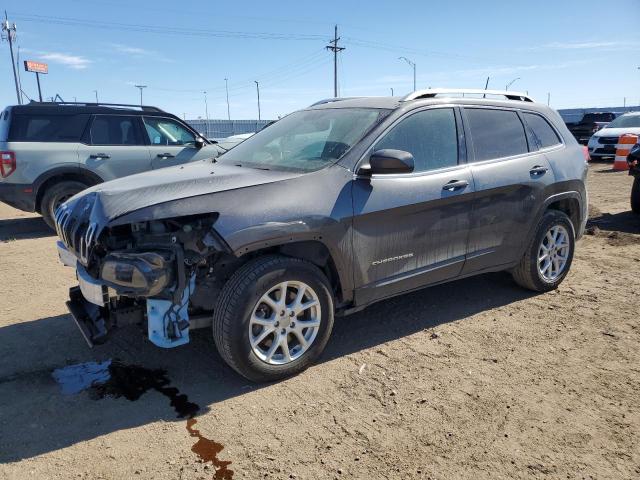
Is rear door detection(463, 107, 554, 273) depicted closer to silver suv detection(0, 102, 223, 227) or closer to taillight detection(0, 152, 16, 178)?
silver suv detection(0, 102, 223, 227)

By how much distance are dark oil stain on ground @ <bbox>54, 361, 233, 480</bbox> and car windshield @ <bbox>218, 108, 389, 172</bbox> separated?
174cm

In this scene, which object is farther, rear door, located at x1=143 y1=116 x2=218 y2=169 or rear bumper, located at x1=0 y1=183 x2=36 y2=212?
rear door, located at x1=143 y1=116 x2=218 y2=169

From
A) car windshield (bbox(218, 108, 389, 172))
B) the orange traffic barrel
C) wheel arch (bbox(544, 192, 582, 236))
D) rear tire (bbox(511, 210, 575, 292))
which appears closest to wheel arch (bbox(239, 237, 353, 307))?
car windshield (bbox(218, 108, 389, 172))

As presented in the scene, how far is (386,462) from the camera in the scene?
2.67 metres

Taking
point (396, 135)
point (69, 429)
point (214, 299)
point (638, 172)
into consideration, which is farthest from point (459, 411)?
point (638, 172)

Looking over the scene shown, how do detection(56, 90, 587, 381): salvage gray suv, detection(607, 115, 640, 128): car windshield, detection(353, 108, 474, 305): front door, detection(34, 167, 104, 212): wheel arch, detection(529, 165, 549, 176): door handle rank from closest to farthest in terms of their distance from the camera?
detection(56, 90, 587, 381): salvage gray suv
detection(353, 108, 474, 305): front door
detection(529, 165, 549, 176): door handle
detection(34, 167, 104, 212): wheel arch
detection(607, 115, 640, 128): car windshield

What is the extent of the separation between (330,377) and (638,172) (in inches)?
292

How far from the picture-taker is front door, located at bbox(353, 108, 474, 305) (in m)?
3.68

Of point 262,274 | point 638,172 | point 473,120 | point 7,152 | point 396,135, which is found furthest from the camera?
point 638,172

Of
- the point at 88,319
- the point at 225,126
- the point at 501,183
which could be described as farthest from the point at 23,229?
the point at 225,126

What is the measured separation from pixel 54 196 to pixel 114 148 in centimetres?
124

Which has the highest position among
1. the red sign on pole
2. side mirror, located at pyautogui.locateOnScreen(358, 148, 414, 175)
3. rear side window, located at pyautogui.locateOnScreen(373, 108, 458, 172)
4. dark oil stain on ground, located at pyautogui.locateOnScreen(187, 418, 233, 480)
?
the red sign on pole

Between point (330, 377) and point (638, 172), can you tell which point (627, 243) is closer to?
point (638, 172)

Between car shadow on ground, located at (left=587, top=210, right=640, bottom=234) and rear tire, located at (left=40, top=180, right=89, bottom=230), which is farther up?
rear tire, located at (left=40, top=180, right=89, bottom=230)
